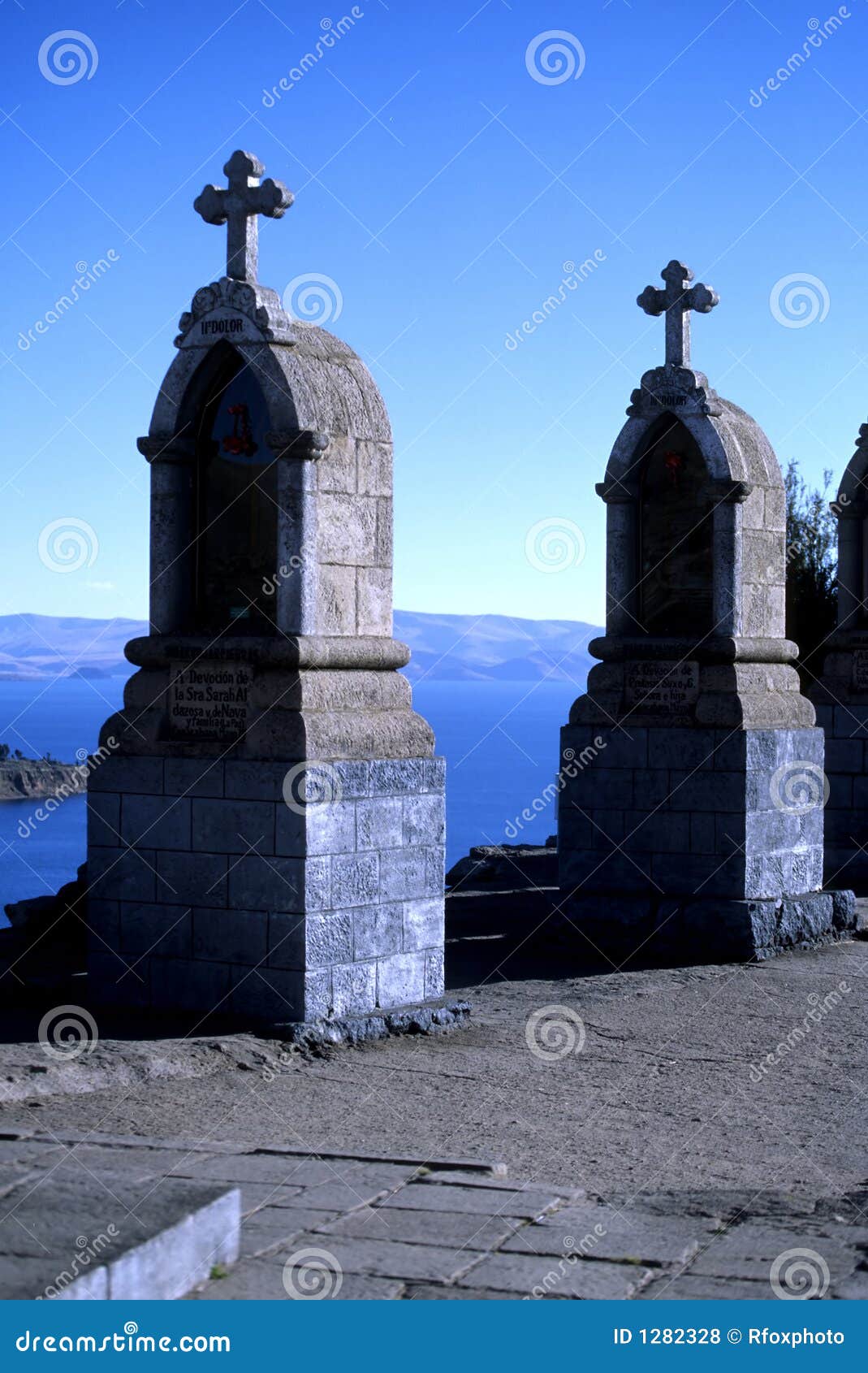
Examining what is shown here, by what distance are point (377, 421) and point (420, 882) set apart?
2.43 m

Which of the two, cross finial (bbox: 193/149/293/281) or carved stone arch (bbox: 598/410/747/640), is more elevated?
cross finial (bbox: 193/149/293/281)

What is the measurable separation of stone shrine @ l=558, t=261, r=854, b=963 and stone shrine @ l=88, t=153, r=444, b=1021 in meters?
2.76

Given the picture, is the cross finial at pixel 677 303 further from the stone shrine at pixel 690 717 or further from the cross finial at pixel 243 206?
the cross finial at pixel 243 206

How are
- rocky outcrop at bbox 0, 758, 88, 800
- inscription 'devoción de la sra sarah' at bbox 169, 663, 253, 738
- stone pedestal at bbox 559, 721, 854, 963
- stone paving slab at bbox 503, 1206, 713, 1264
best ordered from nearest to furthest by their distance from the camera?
stone paving slab at bbox 503, 1206, 713, 1264, inscription 'devoción de la sra sarah' at bbox 169, 663, 253, 738, stone pedestal at bbox 559, 721, 854, 963, rocky outcrop at bbox 0, 758, 88, 800

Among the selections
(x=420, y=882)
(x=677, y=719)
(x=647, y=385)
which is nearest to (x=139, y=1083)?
(x=420, y=882)

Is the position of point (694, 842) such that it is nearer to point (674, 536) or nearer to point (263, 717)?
point (674, 536)

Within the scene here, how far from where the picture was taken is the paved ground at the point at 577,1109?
4.98m

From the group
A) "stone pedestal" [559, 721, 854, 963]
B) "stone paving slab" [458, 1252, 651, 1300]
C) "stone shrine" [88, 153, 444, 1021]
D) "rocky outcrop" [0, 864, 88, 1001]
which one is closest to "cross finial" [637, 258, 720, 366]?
"stone pedestal" [559, 721, 854, 963]

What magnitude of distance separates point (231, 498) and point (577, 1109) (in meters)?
3.59

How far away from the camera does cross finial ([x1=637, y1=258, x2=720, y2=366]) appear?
11.1m

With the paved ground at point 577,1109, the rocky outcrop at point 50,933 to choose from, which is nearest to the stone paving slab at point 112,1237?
the paved ground at point 577,1109

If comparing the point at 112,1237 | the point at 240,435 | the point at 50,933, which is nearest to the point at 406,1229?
the point at 112,1237

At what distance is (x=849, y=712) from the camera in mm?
13930

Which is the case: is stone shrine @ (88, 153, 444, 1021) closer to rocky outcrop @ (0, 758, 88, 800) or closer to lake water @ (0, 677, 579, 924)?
lake water @ (0, 677, 579, 924)
